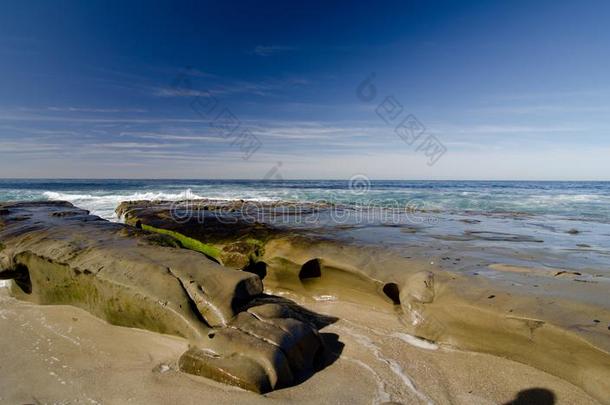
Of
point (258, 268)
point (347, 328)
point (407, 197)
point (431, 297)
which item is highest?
point (407, 197)

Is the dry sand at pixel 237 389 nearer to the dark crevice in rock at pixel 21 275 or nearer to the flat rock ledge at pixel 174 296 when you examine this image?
the flat rock ledge at pixel 174 296

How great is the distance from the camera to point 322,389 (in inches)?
92.2

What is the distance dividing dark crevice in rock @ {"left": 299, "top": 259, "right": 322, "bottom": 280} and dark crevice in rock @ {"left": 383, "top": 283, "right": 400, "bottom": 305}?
36.7 inches

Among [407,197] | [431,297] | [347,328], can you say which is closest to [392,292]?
[431,297]

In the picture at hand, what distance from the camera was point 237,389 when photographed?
2.27 meters

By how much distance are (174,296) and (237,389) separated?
1179 millimetres

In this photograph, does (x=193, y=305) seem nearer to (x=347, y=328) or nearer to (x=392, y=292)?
(x=347, y=328)

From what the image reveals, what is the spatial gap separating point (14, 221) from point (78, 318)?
328cm

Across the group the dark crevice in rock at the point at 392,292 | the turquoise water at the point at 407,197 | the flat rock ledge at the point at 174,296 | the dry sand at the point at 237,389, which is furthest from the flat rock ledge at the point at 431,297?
the turquoise water at the point at 407,197

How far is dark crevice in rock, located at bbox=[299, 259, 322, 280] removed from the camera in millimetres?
4484

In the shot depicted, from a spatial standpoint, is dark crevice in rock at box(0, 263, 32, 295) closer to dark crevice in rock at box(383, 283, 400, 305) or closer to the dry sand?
the dry sand

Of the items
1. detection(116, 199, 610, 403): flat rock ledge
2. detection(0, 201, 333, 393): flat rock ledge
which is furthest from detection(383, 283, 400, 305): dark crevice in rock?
detection(0, 201, 333, 393): flat rock ledge

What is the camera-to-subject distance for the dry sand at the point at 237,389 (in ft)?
7.41

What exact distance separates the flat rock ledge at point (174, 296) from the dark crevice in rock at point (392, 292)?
775 millimetres
